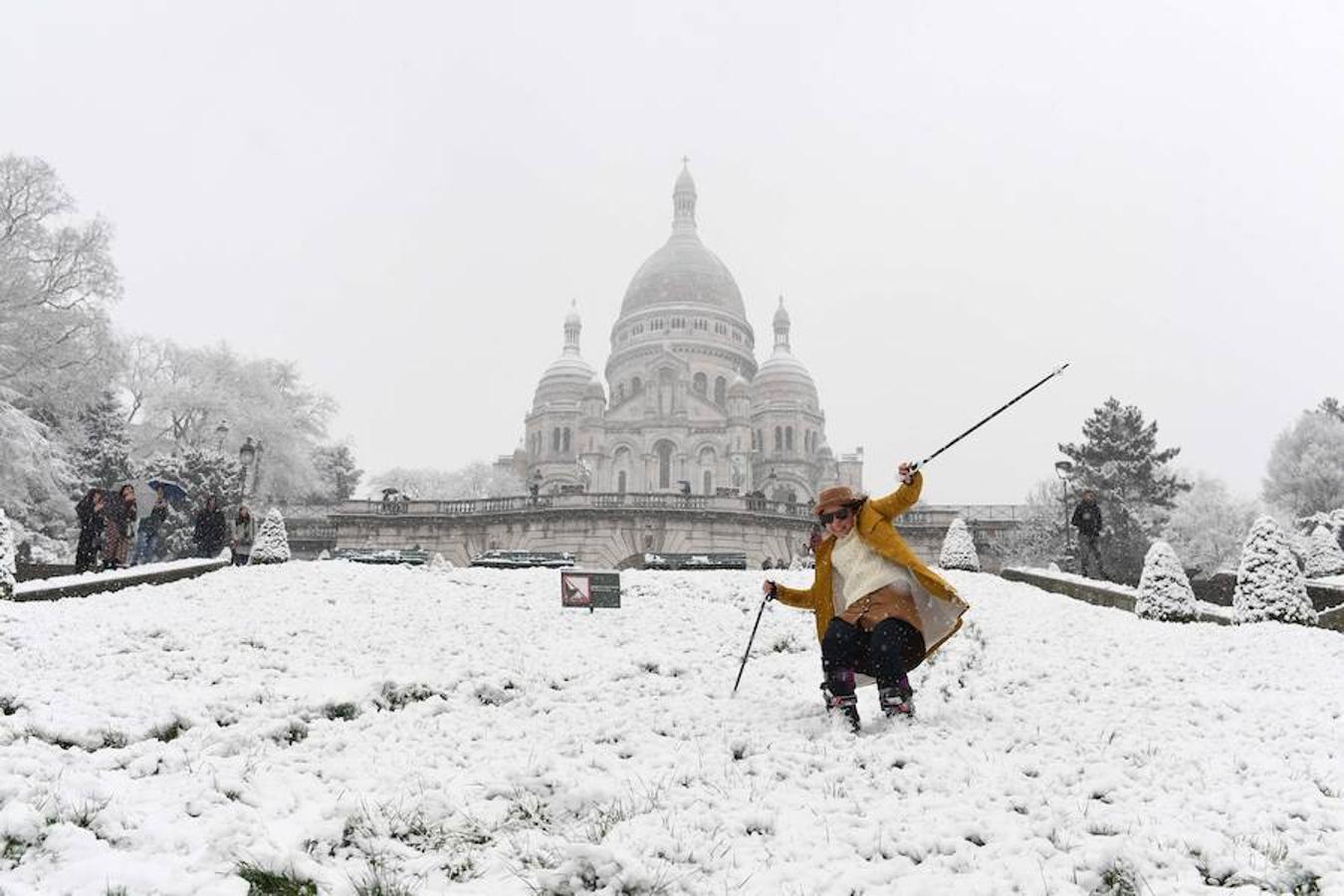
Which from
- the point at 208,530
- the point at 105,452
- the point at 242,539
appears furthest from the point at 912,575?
the point at 105,452

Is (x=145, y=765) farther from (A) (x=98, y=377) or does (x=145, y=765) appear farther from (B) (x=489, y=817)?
(A) (x=98, y=377)

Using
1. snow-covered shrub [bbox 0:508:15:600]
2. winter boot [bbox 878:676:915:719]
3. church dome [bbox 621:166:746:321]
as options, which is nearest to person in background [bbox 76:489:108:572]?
snow-covered shrub [bbox 0:508:15:600]

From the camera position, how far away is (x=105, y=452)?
Answer: 40.5 m

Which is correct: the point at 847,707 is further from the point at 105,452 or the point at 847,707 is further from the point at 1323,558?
the point at 105,452

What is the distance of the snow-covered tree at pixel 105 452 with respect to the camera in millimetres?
40094

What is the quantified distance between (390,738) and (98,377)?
87.0 ft

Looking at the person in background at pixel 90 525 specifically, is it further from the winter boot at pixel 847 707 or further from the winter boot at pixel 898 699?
the winter boot at pixel 898 699

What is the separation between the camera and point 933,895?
12.6ft

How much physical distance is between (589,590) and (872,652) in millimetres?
6660

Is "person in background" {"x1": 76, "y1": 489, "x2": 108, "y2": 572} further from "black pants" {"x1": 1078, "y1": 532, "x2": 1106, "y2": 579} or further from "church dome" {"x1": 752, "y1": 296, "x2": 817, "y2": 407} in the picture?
"church dome" {"x1": 752, "y1": 296, "x2": 817, "y2": 407}

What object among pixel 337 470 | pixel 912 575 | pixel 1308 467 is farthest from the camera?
pixel 337 470

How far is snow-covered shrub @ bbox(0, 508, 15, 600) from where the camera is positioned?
1202 centimetres

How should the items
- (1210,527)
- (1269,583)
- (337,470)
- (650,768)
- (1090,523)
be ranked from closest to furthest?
(650,768) < (1269,583) < (1090,523) < (1210,527) < (337,470)

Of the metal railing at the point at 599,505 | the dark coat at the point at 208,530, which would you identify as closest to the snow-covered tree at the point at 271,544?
the dark coat at the point at 208,530
